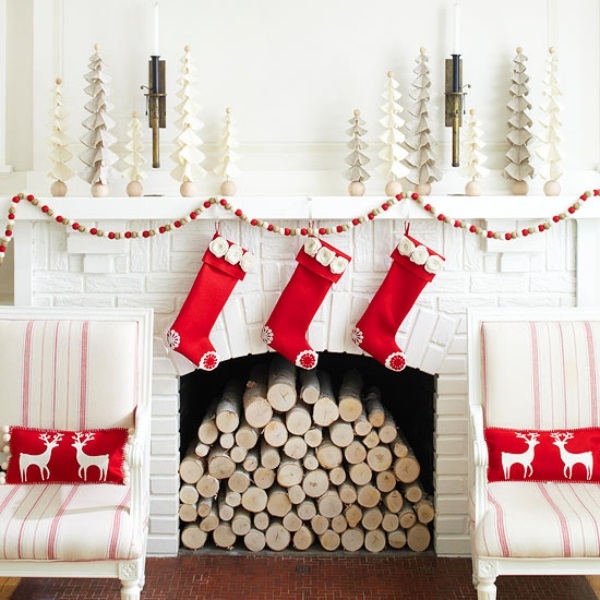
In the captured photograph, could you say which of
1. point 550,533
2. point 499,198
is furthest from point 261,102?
point 550,533

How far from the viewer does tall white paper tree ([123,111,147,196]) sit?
261cm

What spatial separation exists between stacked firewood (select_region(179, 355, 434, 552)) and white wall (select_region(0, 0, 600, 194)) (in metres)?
0.84

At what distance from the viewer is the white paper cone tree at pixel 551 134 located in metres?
2.60

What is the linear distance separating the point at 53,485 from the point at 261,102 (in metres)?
1.51

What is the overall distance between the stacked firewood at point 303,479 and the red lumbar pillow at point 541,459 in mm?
476

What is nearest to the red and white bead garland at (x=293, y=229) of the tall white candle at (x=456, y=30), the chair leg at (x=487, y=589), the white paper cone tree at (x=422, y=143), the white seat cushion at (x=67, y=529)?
the white paper cone tree at (x=422, y=143)

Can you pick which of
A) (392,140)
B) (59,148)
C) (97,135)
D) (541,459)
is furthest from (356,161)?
(541,459)

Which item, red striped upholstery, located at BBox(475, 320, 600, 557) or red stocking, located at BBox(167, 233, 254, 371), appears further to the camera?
red stocking, located at BBox(167, 233, 254, 371)

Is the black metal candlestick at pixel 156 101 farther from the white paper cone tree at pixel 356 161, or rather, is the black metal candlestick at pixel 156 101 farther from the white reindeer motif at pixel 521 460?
the white reindeer motif at pixel 521 460

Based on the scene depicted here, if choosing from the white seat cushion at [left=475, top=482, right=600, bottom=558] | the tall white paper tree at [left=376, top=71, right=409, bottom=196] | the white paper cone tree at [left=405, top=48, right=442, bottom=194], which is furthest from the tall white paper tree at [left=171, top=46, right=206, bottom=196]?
the white seat cushion at [left=475, top=482, right=600, bottom=558]

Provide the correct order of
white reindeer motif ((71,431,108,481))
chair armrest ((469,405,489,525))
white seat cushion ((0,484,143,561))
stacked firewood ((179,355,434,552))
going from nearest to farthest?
1. white seat cushion ((0,484,143,561))
2. chair armrest ((469,405,489,525))
3. white reindeer motif ((71,431,108,481))
4. stacked firewood ((179,355,434,552))

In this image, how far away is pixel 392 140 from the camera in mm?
2586

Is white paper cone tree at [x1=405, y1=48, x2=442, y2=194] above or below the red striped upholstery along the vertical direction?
above

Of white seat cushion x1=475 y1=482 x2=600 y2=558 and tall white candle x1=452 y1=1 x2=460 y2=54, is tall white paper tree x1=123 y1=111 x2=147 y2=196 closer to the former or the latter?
tall white candle x1=452 y1=1 x2=460 y2=54
